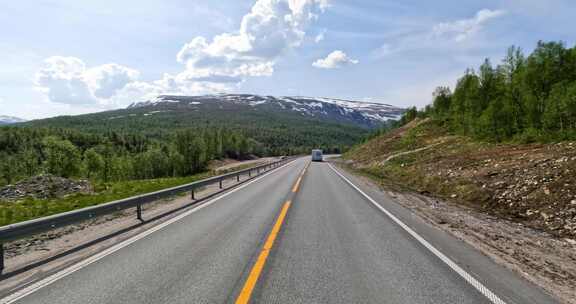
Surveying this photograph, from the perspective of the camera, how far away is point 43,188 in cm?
1814

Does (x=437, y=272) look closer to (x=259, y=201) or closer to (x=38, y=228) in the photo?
(x=38, y=228)

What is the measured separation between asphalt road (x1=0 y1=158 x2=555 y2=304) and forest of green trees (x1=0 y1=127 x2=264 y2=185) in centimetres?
5714

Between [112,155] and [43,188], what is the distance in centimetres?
7532

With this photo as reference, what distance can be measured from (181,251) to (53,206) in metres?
8.88

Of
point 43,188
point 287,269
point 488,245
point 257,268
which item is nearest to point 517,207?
point 488,245

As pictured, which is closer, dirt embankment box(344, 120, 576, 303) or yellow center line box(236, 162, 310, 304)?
yellow center line box(236, 162, 310, 304)

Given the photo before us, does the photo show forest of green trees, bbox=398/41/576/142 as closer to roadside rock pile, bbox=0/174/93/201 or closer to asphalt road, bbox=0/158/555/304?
asphalt road, bbox=0/158/555/304

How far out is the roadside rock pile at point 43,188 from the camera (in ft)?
56.2

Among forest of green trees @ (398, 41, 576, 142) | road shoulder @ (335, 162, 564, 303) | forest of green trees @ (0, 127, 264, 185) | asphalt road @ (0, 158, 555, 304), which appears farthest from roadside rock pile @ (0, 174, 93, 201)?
forest of green trees @ (0, 127, 264, 185)

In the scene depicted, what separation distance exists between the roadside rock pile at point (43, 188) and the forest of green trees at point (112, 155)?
38.5 meters

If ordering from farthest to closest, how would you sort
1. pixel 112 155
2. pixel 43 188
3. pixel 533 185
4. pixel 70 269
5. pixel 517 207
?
pixel 112 155, pixel 43 188, pixel 533 185, pixel 517 207, pixel 70 269

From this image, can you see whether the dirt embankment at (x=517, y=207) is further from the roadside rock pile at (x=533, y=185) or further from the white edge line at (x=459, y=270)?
the white edge line at (x=459, y=270)

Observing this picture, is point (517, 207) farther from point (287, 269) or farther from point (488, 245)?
point (287, 269)

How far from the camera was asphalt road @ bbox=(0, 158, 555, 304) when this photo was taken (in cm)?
410
